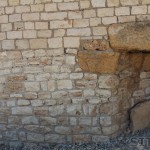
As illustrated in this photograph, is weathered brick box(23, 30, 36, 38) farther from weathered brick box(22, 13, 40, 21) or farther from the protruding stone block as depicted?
the protruding stone block

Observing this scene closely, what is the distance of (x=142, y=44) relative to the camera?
5.08 metres

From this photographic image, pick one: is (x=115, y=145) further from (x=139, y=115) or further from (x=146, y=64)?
(x=146, y=64)

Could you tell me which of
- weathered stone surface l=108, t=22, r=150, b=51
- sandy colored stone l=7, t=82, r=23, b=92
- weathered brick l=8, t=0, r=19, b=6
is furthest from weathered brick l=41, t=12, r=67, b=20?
sandy colored stone l=7, t=82, r=23, b=92

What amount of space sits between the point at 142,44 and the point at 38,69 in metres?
1.62

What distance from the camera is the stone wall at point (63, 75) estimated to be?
205 inches

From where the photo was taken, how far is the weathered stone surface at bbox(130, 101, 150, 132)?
572 centimetres

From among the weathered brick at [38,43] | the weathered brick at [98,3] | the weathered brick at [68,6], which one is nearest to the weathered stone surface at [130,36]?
the weathered brick at [98,3]

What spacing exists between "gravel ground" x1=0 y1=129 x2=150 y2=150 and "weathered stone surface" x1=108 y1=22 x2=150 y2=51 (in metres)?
1.44

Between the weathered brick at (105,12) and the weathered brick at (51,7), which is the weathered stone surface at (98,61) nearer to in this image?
the weathered brick at (105,12)

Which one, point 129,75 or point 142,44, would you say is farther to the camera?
point 129,75

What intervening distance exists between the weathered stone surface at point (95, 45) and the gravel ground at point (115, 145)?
1479mm

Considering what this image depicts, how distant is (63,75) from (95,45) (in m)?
0.68

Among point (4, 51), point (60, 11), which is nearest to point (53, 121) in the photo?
point (4, 51)

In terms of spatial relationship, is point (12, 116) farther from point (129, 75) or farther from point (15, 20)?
point (129, 75)
